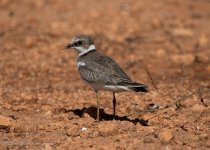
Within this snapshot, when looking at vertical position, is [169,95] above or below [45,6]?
below

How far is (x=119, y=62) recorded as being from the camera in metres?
12.0

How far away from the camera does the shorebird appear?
7.82m

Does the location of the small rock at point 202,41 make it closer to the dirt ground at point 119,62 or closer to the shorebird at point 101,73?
the dirt ground at point 119,62

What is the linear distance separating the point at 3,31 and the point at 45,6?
8.05 ft

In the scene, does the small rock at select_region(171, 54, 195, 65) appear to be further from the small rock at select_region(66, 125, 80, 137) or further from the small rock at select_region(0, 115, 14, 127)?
the small rock at select_region(0, 115, 14, 127)

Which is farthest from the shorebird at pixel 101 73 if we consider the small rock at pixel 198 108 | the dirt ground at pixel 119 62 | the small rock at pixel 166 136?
the small rock at pixel 198 108

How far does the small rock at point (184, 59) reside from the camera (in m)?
11.9

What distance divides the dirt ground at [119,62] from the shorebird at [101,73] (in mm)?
441

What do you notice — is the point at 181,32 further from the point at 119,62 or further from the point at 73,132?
the point at 73,132

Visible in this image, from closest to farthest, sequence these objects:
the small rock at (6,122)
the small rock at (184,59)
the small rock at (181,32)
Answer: the small rock at (6,122), the small rock at (184,59), the small rock at (181,32)

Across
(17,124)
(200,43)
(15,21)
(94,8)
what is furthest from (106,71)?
(94,8)

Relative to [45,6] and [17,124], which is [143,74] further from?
[45,6]

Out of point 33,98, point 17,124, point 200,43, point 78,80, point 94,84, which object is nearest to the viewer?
point 17,124

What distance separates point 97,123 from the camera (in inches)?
309
